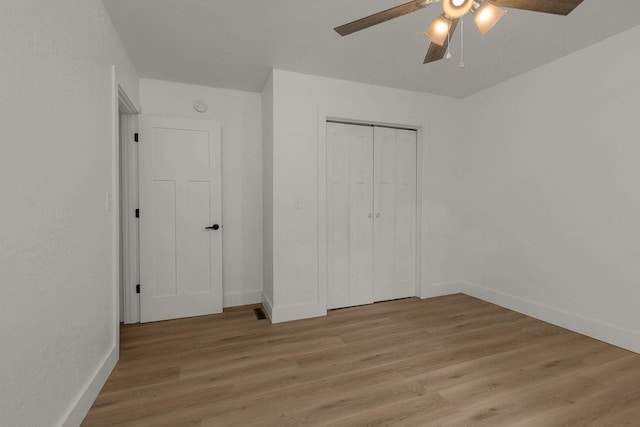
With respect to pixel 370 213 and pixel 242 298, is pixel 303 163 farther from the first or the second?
pixel 242 298

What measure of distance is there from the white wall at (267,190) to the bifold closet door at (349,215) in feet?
2.15

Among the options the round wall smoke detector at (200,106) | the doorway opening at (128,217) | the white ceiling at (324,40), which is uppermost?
the white ceiling at (324,40)

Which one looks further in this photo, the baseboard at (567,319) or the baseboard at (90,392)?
the baseboard at (567,319)

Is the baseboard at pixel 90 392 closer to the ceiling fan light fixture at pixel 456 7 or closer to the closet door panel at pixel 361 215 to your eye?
the closet door panel at pixel 361 215

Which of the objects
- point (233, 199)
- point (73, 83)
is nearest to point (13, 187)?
point (73, 83)

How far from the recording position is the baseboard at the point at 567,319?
7.57ft

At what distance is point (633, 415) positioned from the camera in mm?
1597

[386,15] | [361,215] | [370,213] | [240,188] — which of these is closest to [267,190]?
[240,188]

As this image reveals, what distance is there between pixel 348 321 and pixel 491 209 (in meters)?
2.19

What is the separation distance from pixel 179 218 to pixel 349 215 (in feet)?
6.13

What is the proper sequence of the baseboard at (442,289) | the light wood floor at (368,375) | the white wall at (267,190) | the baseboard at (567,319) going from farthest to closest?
the baseboard at (442,289), the white wall at (267,190), the baseboard at (567,319), the light wood floor at (368,375)

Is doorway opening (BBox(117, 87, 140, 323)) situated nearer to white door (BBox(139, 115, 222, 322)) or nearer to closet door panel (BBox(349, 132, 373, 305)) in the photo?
white door (BBox(139, 115, 222, 322))

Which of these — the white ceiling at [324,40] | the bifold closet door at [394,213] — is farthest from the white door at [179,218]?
the bifold closet door at [394,213]

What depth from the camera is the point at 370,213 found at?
3385 millimetres
